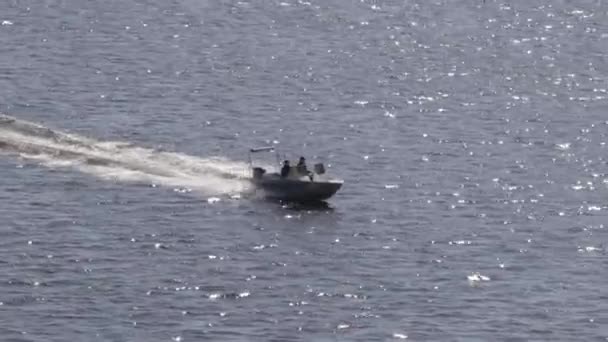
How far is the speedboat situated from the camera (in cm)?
12875

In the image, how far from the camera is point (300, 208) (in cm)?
12925

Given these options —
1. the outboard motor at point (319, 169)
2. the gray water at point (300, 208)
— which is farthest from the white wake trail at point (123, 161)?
the outboard motor at point (319, 169)

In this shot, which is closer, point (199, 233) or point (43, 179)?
point (199, 233)

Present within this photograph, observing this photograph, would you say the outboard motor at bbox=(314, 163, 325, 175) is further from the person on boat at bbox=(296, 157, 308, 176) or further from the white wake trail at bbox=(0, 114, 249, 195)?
the white wake trail at bbox=(0, 114, 249, 195)

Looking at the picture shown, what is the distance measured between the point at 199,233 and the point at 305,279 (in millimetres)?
11263

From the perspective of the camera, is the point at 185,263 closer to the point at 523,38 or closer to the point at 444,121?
the point at 444,121

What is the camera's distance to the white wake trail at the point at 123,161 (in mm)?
132375

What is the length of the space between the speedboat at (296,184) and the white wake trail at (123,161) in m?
1.90

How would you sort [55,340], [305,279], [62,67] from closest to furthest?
[55,340], [305,279], [62,67]

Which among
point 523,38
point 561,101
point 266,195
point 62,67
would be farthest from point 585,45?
point 266,195

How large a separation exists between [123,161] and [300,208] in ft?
48.8

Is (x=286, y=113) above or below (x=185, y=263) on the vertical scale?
above

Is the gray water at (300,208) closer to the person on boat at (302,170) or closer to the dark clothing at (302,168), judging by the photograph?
the person on boat at (302,170)

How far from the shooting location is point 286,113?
155m
